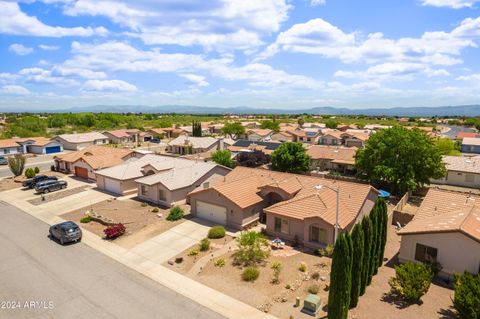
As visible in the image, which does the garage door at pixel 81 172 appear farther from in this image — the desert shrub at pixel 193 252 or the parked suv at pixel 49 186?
the desert shrub at pixel 193 252

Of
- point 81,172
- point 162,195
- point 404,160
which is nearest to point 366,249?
point 404,160

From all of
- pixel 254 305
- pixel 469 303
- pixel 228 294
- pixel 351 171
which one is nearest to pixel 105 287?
pixel 228 294

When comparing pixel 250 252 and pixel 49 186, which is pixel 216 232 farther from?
pixel 49 186

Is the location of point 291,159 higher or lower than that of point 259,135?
lower

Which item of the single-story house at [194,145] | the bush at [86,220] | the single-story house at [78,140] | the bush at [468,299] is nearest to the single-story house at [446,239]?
the bush at [468,299]

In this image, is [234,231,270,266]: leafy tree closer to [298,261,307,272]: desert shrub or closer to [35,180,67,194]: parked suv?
[298,261,307,272]: desert shrub

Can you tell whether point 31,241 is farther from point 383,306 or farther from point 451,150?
point 451,150
